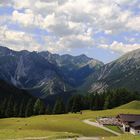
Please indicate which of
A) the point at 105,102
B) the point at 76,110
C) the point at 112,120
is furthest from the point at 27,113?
the point at 112,120

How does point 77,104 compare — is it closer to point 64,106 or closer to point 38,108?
point 64,106

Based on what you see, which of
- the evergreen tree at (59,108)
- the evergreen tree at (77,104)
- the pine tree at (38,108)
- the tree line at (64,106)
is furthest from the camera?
the evergreen tree at (77,104)

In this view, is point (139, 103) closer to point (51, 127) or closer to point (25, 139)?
point (51, 127)

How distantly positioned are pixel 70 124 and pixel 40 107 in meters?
82.2

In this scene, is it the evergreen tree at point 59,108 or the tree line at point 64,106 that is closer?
the evergreen tree at point 59,108

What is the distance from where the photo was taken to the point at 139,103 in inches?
6885

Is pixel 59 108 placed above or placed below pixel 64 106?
below

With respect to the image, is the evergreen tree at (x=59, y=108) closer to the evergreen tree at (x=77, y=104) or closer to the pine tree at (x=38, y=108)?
the pine tree at (x=38, y=108)

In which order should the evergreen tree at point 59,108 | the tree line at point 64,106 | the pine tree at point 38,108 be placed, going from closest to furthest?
the pine tree at point 38,108 → the evergreen tree at point 59,108 → the tree line at point 64,106

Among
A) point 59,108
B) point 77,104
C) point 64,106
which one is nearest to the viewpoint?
point 59,108

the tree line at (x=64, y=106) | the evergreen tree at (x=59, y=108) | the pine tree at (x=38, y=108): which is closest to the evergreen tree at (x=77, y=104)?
the tree line at (x=64, y=106)

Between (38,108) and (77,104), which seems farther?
(77,104)

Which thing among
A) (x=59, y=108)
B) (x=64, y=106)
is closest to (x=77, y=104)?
(x=64, y=106)

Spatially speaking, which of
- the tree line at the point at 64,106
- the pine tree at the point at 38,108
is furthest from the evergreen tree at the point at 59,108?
the pine tree at the point at 38,108
